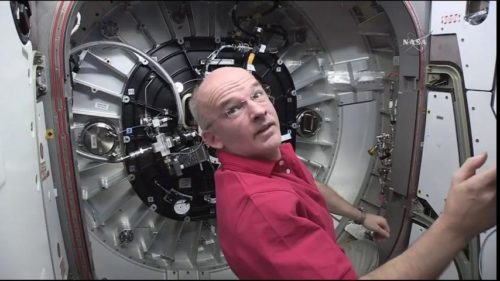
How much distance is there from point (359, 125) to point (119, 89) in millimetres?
1765

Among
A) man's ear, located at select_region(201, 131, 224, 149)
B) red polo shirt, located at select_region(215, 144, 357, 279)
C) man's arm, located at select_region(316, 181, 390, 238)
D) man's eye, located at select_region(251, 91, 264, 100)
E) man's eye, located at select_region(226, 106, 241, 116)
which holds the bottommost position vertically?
man's arm, located at select_region(316, 181, 390, 238)

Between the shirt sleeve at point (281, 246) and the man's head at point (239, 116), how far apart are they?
0.95ft

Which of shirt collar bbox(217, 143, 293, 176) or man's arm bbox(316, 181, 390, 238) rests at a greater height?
shirt collar bbox(217, 143, 293, 176)

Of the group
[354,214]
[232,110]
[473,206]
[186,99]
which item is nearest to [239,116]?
[232,110]

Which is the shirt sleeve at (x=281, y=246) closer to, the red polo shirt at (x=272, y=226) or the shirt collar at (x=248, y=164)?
the red polo shirt at (x=272, y=226)

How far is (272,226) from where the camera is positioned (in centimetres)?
113

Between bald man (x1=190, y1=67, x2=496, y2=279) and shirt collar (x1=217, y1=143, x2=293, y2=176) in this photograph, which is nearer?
bald man (x1=190, y1=67, x2=496, y2=279)

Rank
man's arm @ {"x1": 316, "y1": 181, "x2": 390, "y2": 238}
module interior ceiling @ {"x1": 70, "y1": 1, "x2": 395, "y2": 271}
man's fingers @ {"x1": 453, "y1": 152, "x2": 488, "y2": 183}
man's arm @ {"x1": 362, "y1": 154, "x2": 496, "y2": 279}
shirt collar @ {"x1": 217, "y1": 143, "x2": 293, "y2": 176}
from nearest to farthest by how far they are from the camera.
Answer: man's arm @ {"x1": 362, "y1": 154, "x2": 496, "y2": 279}
man's fingers @ {"x1": 453, "y1": 152, "x2": 488, "y2": 183}
shirt collar @ {"x1": 217, "y1": 143, "x2": 293, "y2": 176}
man's arm @ {"x1": 316, "y1": 181, "x2": 390, "y2": 238}
module interior ceiling @ {"x1": 70, "y1": 1, "x2": 395, "y2": 271}

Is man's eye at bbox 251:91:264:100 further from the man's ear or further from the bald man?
the man's ear

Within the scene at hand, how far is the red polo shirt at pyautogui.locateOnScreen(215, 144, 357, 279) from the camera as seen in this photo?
3.37 feet

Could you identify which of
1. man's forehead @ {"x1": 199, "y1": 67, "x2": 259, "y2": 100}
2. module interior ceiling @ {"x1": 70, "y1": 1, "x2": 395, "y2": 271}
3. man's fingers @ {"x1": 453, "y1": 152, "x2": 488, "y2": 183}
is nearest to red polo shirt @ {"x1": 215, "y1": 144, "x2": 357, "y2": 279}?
man's forehead @ {"x1": 199, "y1": 67, "x2": 259, "y2": 100}

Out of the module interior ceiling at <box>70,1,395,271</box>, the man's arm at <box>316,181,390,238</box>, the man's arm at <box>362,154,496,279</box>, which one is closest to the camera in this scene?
the man's arm at <box>362,154,496,279</box>

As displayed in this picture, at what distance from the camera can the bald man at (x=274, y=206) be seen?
999 mm

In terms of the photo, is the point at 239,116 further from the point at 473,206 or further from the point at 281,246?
the point at 473,206
